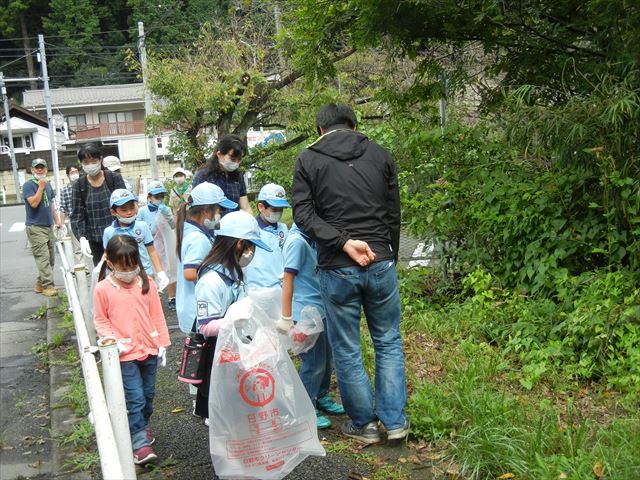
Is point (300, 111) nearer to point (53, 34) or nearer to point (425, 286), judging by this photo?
point (425, 286)

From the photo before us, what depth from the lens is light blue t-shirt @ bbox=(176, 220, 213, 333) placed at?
4.80 metres

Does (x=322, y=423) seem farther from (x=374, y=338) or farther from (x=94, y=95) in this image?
(x=94, y=95)

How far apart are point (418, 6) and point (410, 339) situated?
286 cm

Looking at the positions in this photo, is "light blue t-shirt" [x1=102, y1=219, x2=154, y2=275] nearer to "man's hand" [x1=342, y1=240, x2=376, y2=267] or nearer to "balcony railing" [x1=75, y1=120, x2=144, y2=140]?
"man's hand" [x1=342, y1=240, x2=376, y2=267]

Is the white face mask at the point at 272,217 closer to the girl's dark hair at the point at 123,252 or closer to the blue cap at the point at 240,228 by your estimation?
the girl's dark hair at the point at 123,252

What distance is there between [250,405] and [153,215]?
5721 mm

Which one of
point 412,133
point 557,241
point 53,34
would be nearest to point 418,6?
point 412,133

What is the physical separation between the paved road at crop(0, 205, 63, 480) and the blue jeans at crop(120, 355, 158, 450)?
95cm

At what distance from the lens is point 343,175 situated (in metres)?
4.22

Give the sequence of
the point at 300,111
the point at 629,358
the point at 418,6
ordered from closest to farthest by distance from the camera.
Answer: the point at 629,358 → the point at 418,6 → the point at 300,111

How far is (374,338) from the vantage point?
14.5ft

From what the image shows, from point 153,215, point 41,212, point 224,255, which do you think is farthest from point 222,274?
point 41,212

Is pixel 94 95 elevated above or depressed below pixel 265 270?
above

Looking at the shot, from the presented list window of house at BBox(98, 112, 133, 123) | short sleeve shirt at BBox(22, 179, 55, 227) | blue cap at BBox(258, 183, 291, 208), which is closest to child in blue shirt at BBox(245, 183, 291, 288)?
blue cap at BBox(258, 183, 291, 208)
